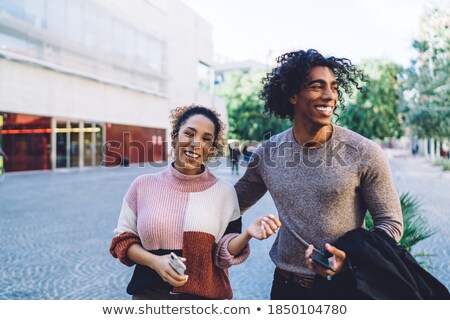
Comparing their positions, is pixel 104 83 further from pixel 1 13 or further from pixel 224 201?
pixel 224 201

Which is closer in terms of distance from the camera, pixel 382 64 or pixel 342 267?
pixel 342 267

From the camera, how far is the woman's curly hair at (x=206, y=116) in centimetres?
220

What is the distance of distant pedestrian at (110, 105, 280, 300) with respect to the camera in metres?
1.93

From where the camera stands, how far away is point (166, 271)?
1817mm

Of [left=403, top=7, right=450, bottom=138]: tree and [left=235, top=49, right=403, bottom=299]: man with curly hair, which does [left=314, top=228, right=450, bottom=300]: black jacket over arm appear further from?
[left=403, top=7, right=450, bottom=138]: tree

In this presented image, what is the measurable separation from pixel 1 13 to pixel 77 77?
205 inches

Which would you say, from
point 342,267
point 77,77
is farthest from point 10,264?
point 77,77

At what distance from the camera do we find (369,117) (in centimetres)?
3120

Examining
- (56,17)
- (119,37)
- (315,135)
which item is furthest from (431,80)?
(119,37)

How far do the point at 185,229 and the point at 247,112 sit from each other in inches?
1487

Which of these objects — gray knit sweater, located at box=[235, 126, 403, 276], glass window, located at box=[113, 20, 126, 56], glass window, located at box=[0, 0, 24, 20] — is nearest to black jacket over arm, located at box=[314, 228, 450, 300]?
gray knit sweater, located at box=[235, 126, 403, 276]

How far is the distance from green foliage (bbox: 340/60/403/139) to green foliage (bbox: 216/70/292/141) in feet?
26.1

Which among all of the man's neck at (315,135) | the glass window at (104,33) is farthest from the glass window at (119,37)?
the man's neck at (315,135)

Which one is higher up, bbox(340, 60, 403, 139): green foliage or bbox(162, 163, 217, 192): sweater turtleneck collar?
bbox(340, 60, 403, 139): green foliage
